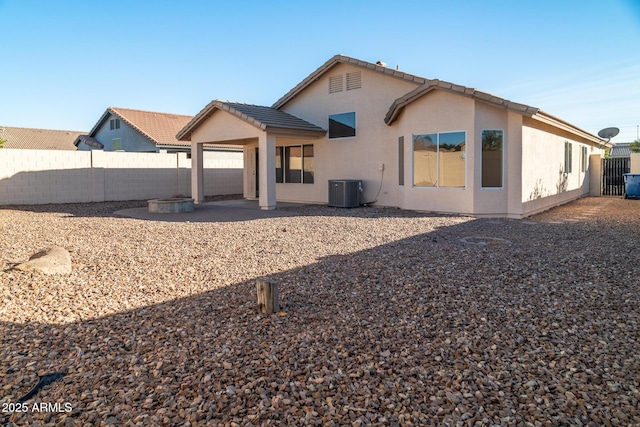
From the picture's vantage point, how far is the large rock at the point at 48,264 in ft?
A: 21.0

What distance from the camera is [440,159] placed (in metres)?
13.6

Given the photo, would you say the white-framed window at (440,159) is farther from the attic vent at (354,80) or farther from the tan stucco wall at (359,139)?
the attic vent at (354,80)

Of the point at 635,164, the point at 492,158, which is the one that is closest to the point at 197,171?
the point at 492,158

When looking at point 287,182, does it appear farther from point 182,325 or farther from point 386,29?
point 182,325

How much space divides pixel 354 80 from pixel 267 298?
1318 cm

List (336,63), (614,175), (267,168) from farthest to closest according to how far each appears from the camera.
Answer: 1. (614,175)
2. (336,63)
3. (267,168)

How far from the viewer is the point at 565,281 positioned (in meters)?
6.04

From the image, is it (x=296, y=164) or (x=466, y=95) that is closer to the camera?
(x=466, y=95)

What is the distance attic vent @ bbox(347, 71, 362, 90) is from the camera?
1653cm

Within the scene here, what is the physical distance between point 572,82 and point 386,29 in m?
9.14

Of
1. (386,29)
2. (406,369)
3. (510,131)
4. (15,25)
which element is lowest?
(406,369)

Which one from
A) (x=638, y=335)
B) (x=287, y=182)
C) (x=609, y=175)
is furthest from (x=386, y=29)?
(x=609, y=175)

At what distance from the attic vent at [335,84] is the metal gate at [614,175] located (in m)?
16.0

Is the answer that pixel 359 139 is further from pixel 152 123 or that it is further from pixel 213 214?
pixel 152 123
